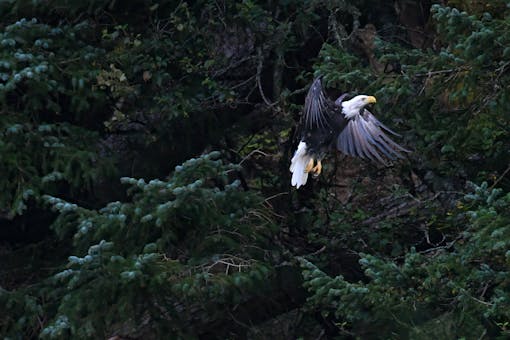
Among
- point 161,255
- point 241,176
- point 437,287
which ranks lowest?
point 241,176

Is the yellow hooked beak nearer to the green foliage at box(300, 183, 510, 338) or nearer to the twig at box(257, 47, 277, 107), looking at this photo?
the green foliage at box(300, 183, 510, 338)

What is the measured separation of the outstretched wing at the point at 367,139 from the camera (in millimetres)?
6051

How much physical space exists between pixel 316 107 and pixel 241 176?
4.77 ft

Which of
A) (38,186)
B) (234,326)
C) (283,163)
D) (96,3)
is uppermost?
(96,3)

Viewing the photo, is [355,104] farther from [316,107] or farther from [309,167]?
[309,167]

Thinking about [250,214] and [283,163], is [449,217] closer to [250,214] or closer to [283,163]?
[250,214]

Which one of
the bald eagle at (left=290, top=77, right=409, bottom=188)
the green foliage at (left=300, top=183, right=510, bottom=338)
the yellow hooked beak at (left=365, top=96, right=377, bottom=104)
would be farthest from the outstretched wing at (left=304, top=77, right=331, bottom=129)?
the green foliage at (left=300, top=183, right=510, bottom=338)

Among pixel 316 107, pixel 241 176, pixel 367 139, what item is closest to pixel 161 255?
pixel 316 107

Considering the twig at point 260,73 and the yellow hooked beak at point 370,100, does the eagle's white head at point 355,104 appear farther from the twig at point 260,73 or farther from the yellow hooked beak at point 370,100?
the twig at point 260,73

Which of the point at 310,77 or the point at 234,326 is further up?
the point at 310,77

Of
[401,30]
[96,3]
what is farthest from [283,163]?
[96,3]

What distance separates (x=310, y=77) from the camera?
731 centimetres

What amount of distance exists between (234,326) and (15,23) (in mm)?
2385

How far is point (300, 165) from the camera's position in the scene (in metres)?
6.86
